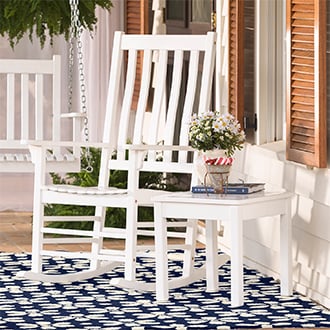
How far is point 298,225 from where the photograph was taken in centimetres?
543

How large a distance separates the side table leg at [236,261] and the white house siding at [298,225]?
14.4 inches

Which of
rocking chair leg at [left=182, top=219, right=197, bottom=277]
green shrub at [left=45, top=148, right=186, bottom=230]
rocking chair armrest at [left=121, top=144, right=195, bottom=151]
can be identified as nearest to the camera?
rocking chair armrest at [left=121, top=144, right=195, bottom=151]

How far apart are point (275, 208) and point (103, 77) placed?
3.45 m

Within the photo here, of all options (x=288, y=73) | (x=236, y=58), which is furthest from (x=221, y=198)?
(x=236, y=58)

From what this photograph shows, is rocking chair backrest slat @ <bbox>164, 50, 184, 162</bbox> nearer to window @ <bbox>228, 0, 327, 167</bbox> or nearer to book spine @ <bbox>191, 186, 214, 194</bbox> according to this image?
window @ <bbox>228, 0, 327, 167</bbox>

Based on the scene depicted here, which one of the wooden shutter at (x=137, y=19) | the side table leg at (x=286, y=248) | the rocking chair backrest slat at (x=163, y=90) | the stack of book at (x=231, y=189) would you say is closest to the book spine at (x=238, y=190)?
the stack of book at (x=231, y=189)

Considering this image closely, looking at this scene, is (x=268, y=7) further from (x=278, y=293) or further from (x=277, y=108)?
(x=278, y=293)

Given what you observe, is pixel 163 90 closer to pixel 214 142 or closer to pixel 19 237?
pixel 214 142

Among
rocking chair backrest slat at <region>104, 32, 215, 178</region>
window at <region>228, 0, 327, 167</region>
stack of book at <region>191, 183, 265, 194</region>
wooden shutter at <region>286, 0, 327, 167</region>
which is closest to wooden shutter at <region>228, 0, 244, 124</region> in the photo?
window at <region>228, 0, 327, 167</region>

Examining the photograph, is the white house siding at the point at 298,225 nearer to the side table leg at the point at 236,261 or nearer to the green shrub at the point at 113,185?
the side table leg at the point at 236,261

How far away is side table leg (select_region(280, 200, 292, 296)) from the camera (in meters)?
5.23

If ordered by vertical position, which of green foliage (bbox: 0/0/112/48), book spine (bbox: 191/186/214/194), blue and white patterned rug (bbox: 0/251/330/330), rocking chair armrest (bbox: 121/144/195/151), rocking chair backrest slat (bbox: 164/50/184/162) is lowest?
blue and white patterned rug (bbox: 0/251/330/330)

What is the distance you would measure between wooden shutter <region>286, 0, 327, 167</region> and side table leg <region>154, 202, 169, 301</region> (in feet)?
2.14

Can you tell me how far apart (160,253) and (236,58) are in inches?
61.1
